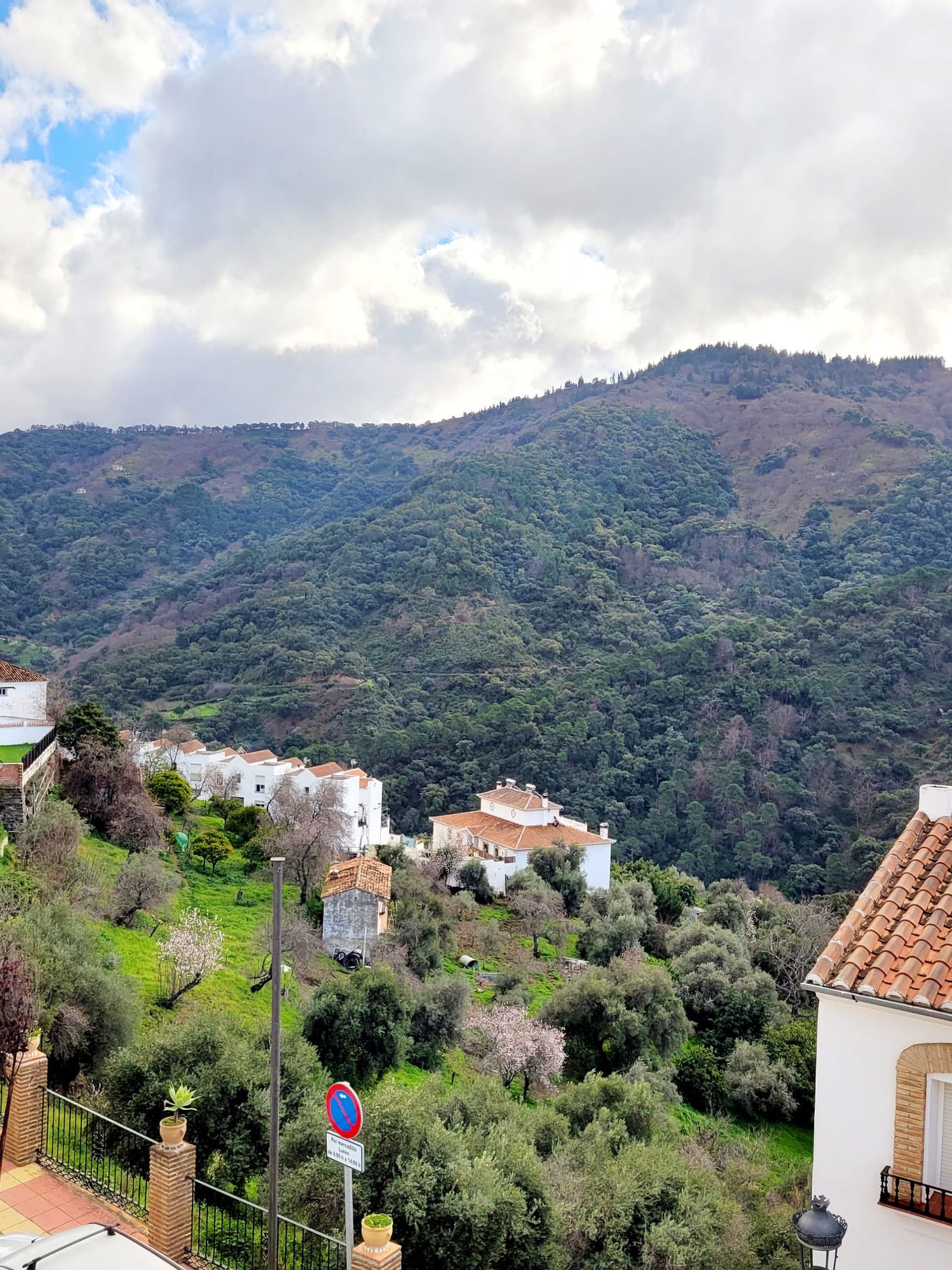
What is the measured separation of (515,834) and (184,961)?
25.7 m

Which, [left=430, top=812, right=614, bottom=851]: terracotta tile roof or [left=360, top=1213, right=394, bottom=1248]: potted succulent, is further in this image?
[left=430, top=812, right=614, bottom=851]: terracotta tile roof

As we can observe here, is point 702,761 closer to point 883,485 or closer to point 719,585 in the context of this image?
point 719,585

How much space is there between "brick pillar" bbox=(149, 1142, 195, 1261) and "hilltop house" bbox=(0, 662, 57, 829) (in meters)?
16.5

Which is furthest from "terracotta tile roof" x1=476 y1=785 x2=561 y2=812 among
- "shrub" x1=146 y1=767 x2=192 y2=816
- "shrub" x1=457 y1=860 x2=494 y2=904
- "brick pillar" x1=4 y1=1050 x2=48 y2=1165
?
"brick pillar" x1=4 y1=1050 x2=48 y2=1165

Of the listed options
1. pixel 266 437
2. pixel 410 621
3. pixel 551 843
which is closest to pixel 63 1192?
pixel 551 843

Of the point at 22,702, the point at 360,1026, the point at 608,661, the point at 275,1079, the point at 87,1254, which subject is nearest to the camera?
the point at 87,1254

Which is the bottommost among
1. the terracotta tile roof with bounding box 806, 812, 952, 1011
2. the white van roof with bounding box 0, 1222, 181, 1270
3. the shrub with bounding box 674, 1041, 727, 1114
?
the shrub with bounding box 674, 1041, 727, 1114

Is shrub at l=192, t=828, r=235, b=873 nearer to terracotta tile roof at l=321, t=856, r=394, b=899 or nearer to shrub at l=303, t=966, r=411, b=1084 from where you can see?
terracotta tile roof at l=321, t=856, r=394, b=899

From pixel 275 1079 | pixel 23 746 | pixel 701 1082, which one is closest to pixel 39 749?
pixel 23 746

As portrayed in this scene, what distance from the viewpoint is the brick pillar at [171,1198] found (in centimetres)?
802

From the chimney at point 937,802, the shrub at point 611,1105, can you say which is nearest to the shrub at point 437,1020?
the shrub at point 611,1105

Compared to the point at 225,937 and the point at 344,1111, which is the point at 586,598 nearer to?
the point at 225,937

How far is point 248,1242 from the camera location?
9148 millimetres

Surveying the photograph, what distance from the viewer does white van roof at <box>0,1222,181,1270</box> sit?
5324 mm
